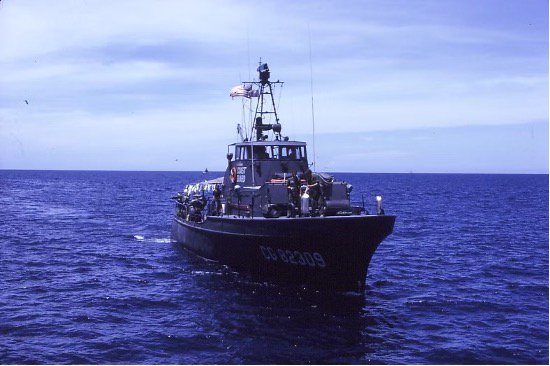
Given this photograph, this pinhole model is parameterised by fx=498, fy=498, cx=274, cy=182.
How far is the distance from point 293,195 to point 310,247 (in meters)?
2.44

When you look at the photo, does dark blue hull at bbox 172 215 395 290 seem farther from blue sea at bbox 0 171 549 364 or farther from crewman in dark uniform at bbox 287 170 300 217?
crewman in dark uniform at bbox 287 170 300 217

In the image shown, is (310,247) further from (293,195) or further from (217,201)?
(217,201)

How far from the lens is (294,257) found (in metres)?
19.3

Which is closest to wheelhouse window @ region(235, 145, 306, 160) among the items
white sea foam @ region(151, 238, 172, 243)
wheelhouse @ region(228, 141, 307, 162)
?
wheelhouse @ region(228, 141, 307, 162)

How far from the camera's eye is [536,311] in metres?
18.2

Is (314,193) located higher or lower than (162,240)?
higher

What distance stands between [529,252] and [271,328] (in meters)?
22.0

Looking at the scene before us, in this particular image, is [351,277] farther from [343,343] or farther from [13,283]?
[13,283]

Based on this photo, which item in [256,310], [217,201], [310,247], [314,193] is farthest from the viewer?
[217,201]

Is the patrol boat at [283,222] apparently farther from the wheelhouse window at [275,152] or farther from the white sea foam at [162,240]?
the white sea foam at [162,240]

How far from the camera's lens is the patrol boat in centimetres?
1811

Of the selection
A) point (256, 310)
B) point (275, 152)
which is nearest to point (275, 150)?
point (275, 152)

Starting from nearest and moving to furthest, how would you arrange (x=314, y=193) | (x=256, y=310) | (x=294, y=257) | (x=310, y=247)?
(x=256, y=310)
(x=310, y=247)
(x=294, y=257)
(x=314, y=193)

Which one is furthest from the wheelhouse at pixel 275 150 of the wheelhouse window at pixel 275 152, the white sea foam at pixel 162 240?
the white sea foam at pixel 162 240
